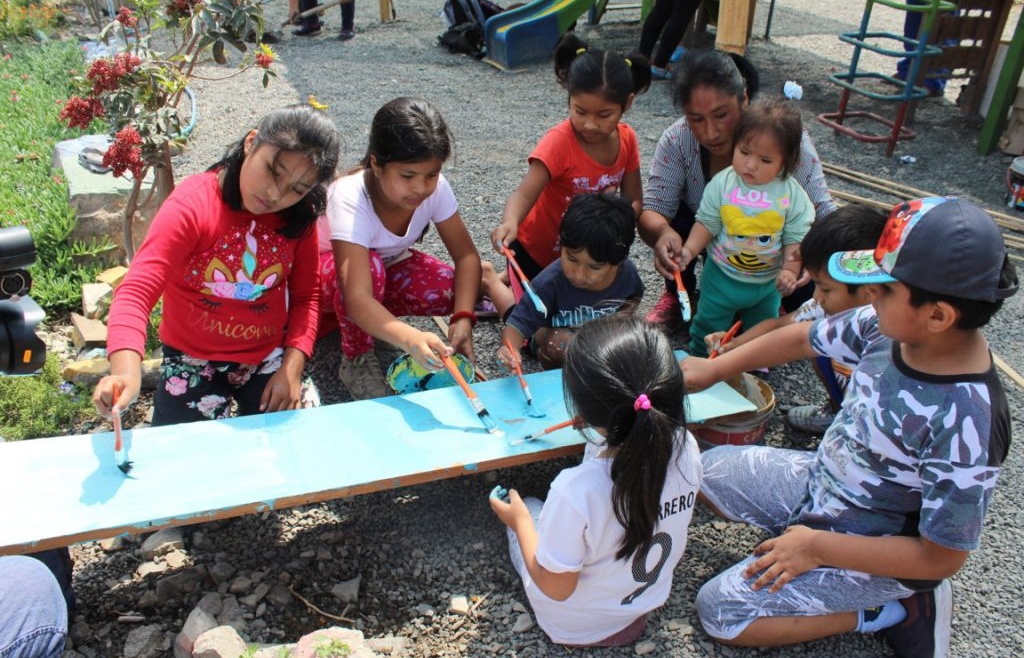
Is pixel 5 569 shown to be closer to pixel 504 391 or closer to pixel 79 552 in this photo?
pixel 79 552

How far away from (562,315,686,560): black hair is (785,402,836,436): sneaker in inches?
49.5

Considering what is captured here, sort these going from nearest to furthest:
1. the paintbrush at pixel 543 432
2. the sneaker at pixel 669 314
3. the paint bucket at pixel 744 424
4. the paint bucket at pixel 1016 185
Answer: the paintbrush at pixel 543 432 → the paint bucket at pixel 744 424 → the sneaker at pixel 669 314 → the paint bucket at pixel 1016 185

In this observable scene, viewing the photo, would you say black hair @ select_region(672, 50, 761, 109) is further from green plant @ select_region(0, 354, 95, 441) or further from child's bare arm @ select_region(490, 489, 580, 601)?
green plant @ select_region(0, 354, 95, 441)

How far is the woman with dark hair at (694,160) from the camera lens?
2855mm

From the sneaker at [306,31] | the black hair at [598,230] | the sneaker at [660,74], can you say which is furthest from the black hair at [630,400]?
the sneaker at [306,31]

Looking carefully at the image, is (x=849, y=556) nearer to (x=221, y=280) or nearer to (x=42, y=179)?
(x=221, y=280)

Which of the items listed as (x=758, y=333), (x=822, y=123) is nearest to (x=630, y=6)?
(x=822, y=123)

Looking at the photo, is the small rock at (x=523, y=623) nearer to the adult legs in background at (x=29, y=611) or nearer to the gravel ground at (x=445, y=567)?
the gravel ground at (x=445, y=567)

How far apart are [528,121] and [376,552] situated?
13.1 feet

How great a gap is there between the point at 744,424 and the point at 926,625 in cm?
74

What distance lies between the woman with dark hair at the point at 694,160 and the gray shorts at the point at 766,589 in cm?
88

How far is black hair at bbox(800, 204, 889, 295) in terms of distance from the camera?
2354 mm

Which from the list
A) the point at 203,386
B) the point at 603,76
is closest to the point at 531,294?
the point at 603,76

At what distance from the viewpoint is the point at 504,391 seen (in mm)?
2523
